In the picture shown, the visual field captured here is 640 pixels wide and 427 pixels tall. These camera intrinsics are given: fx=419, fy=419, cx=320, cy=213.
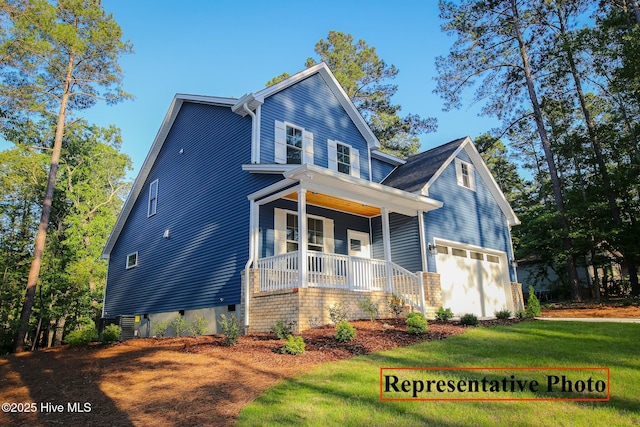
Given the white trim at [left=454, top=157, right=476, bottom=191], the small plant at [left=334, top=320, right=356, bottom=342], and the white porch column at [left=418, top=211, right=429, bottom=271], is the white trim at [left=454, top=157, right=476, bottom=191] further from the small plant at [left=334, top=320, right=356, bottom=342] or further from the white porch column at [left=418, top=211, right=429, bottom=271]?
the small plant at [left=334, top=320, right=356, bottom=342]

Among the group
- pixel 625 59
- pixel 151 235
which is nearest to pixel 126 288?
pixel 151 235

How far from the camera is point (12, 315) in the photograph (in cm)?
2445

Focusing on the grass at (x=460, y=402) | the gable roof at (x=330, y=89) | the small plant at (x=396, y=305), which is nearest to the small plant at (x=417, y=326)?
the grass at (x=460, y=402)

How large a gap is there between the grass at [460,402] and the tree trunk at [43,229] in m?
11.6

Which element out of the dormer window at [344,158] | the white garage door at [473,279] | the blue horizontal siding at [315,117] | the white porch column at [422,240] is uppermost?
the blue horizontal siding at [315,117]

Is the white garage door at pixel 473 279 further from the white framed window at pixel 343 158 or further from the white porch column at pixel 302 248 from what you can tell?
the white porch column at pixel 302 248

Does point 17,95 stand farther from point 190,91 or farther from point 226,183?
point 226,183

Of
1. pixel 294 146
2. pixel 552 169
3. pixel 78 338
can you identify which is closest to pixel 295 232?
pixel 294 146

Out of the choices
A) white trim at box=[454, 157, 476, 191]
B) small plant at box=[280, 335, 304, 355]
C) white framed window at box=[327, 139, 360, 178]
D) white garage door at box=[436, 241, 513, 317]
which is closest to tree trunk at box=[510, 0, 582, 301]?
white garage door at box=[436, 241, 513, 317]

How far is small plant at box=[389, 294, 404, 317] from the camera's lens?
36.9ft

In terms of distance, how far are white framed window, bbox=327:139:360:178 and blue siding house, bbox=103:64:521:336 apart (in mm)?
48

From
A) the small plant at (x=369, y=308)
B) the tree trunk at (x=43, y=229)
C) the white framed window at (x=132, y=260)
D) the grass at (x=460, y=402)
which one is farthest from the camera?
the white framed window at (x=132, y=260)

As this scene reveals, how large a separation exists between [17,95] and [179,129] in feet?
20.6

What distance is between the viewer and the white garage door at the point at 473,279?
44.4 ft
